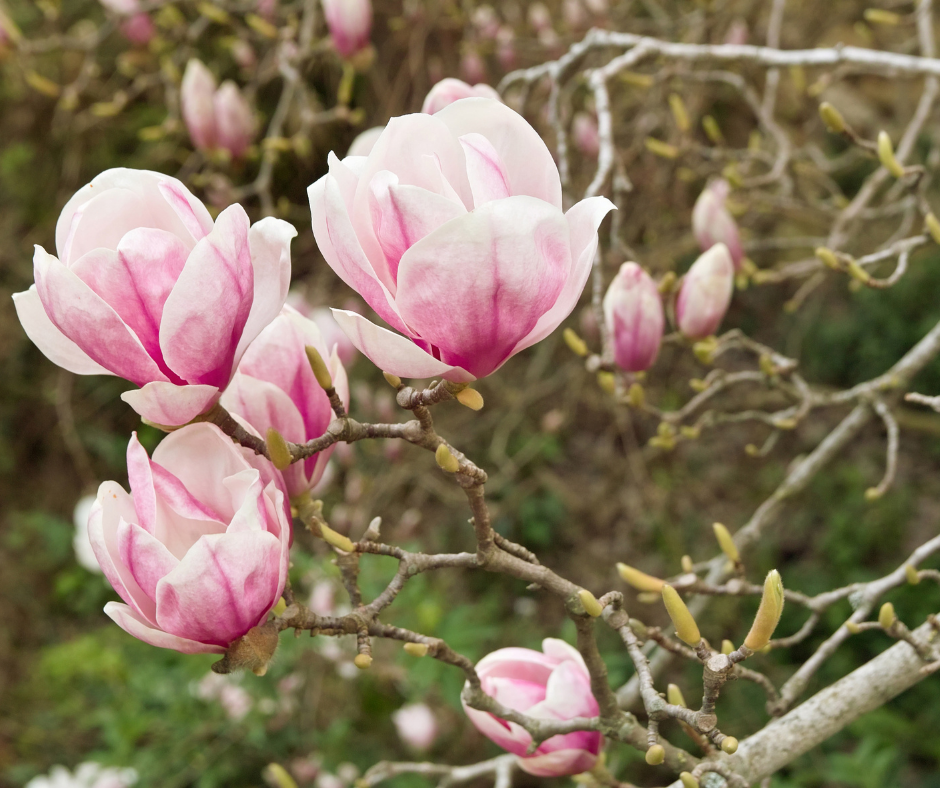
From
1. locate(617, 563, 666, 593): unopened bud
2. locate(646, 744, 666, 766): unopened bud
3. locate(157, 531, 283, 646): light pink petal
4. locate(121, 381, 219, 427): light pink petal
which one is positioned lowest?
locate(617, 563, 666, 593): unopened bud

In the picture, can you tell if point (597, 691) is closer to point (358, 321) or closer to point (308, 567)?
point (358, 321)

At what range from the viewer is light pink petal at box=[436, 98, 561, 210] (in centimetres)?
43

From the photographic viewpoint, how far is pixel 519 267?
1.23 ft

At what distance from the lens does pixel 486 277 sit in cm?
37

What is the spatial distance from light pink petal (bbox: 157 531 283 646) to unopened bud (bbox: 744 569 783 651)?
9.4 inches

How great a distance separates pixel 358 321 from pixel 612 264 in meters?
1.51

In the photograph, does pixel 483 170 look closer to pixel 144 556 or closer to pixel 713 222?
pixel 144 556

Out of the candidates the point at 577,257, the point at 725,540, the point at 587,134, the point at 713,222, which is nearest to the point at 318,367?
the point at 577,257

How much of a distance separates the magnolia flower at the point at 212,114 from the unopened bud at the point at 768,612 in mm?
1295

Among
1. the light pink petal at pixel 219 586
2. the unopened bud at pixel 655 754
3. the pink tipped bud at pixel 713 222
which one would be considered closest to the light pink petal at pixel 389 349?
the light pink petal at pixel 219 586

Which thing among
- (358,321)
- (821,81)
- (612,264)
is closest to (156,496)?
(358,321)

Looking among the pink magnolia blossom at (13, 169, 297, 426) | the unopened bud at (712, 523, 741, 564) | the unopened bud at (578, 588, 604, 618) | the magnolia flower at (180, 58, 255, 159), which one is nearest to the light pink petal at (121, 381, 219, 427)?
the pink magnolia blossom at (13, 169, 297, 426)

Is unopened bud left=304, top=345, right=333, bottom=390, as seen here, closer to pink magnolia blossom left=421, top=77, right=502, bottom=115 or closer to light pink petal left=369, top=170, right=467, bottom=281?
light pink petal left=369, top=170, right=467, bottom=281

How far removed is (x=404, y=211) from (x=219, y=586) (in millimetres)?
206
